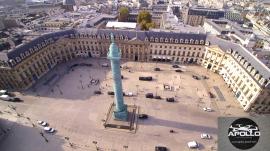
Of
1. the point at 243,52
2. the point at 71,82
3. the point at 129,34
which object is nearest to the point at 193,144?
the point at 243,52

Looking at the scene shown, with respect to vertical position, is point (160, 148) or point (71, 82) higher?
point (71, 82)

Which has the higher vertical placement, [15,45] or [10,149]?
[15,45]

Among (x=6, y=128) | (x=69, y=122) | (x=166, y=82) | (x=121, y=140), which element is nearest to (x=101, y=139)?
(x=121, y=140)

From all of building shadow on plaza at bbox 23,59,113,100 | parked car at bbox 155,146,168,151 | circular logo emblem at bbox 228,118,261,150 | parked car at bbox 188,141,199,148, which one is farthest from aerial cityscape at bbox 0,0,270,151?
parked car at bbox 188,141,199,148

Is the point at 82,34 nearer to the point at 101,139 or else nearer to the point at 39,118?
the point at 39,118

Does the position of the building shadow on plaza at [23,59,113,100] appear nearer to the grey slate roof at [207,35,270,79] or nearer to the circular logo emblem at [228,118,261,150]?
the grey slate roof at [207,35,270,79]

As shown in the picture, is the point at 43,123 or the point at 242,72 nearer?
the point at 43,123

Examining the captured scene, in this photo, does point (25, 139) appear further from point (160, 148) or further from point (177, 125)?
point (177, 125)
